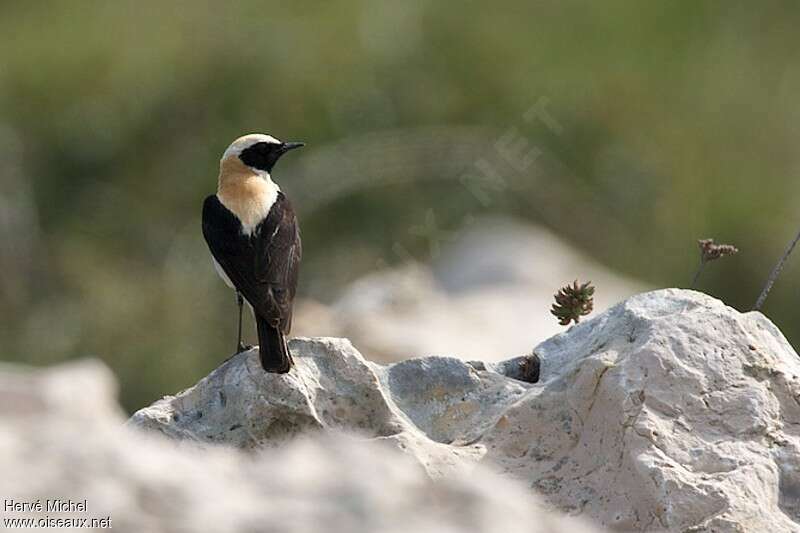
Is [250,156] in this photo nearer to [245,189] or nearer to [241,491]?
[245,189]

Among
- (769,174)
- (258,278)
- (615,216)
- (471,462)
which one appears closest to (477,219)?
(615,216)

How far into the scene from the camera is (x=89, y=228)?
52.1ft

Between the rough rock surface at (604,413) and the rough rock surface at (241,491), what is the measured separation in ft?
2.38

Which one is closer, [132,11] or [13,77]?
[13,77]

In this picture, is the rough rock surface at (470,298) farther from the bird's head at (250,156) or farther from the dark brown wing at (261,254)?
the dark brown wing at (261,254)

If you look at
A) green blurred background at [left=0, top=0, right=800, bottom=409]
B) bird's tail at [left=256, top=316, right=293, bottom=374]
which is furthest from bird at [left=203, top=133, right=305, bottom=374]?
green blurred background at [left=0, top=0, right=800, bottom=409]

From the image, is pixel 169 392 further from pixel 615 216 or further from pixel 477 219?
pixel 615 216

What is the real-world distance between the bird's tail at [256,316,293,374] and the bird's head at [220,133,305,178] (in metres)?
1.78

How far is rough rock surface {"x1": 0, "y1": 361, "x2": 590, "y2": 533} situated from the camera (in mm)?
4402

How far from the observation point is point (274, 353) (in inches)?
239

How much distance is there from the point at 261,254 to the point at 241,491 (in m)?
2.74

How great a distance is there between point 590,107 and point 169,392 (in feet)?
17.2

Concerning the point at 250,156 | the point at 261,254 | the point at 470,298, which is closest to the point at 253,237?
the point at 261,254

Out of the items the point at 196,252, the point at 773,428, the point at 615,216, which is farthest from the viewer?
the point at 615,216
